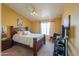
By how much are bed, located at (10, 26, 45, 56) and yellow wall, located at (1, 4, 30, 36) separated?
0.10 metres

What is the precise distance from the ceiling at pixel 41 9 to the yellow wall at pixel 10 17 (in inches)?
3.2

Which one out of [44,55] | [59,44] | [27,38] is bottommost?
[44,55]

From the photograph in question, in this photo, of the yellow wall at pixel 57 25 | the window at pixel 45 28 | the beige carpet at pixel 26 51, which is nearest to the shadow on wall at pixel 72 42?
the yellow wall at pixel 57 25

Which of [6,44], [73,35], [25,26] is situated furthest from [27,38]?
[73,35]

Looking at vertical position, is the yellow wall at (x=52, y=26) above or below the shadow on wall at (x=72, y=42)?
above

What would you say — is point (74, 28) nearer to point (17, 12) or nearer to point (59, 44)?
point (59, 44)

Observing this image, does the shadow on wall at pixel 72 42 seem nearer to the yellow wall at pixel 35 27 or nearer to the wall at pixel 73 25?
the wall at pixel 73 25

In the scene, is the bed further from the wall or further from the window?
the wall

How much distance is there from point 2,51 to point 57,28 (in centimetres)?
124

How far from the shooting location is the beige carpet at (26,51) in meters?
1.98

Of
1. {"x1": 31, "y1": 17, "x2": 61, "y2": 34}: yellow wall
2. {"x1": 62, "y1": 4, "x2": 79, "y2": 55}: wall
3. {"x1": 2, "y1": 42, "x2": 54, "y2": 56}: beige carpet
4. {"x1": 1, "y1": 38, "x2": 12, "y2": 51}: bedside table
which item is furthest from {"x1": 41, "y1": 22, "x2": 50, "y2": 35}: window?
{"x1": 1, "y1": 38, "x2": 12, "y2": 51}: bedside table

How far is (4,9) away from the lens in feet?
6.48

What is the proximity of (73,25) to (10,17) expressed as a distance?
4.49ft

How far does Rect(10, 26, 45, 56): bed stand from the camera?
205 cm
